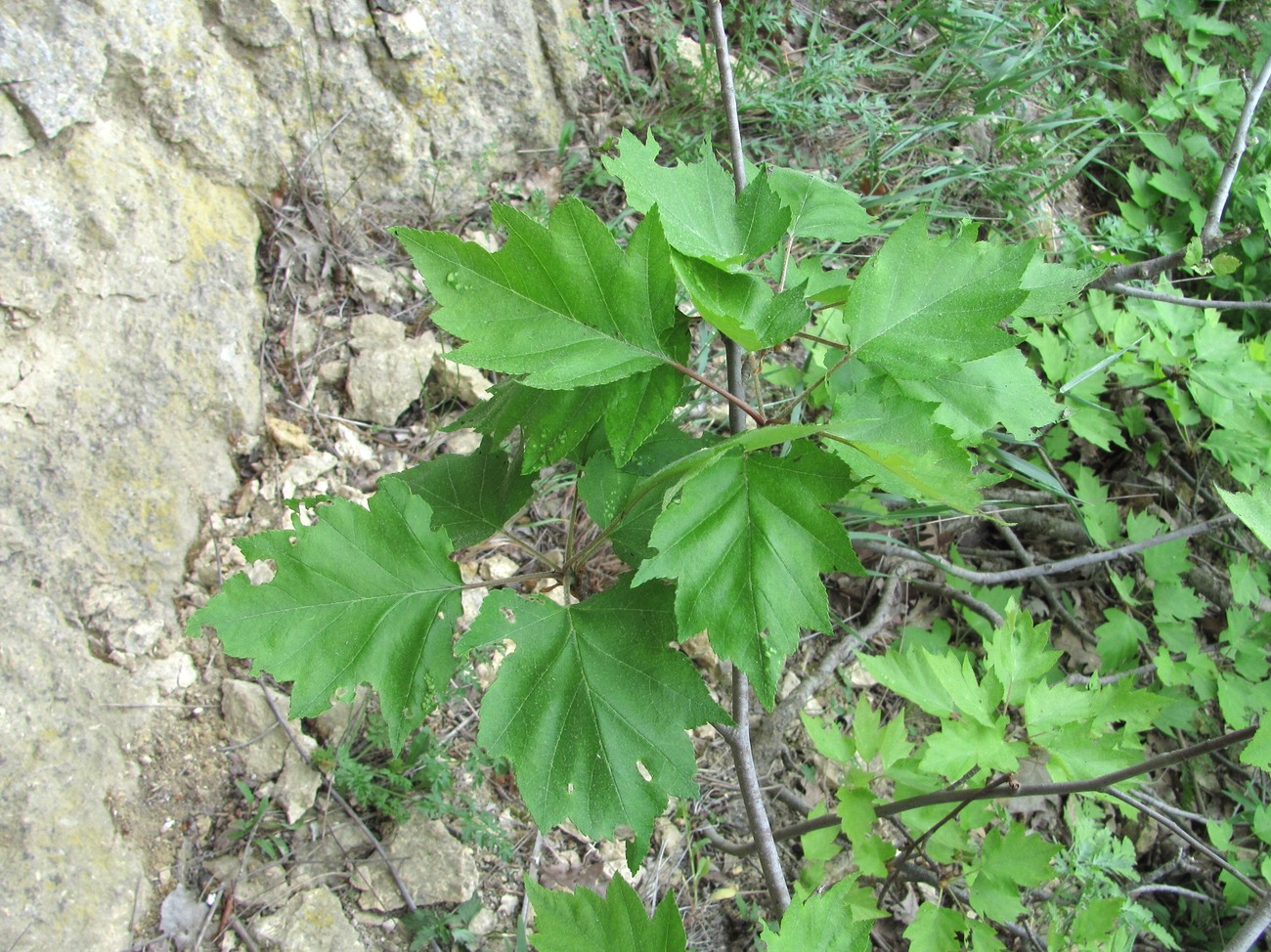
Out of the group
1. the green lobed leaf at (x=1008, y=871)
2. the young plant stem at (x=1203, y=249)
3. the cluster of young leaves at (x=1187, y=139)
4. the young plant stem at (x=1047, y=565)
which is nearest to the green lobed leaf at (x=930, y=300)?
the young plant stem at (x=1203, y=249)

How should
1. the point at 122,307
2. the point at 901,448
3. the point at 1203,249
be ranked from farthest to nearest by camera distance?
the point at 122,307
the point at 1203,249
the point at 901,448

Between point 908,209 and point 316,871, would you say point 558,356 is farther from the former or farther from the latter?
point 908,209

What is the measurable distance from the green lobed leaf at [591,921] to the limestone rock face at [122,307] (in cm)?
108

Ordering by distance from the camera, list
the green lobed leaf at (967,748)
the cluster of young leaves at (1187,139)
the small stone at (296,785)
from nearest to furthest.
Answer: the green lobed leaf at (967,748) < the small stone at (296,785) < the cluster of young leaves at (1187,139)

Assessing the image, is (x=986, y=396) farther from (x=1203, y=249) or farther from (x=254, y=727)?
(x=254, y=727)

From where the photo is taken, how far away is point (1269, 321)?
3061mm

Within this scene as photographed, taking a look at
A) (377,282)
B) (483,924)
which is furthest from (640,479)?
(377,282)

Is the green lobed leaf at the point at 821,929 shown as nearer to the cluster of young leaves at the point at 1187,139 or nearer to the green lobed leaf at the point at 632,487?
the green lobed leaf at the point at 632,487

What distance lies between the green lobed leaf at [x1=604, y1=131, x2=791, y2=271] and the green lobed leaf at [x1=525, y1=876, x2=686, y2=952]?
0.94m

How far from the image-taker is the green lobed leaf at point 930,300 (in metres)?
1.15

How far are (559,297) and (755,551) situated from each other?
0.43 metres

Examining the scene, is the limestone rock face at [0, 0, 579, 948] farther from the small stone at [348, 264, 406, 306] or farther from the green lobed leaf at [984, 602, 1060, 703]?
the green lobed leaf at [984, 602, 1060, 703]

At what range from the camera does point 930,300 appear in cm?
119

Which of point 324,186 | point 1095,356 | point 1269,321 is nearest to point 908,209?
point 1095,356
